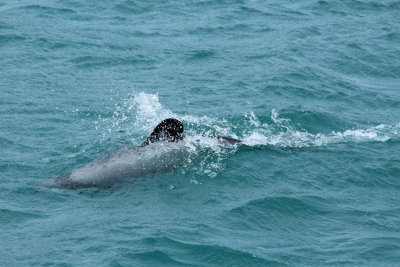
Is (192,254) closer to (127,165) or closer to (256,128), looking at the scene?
(127,165)

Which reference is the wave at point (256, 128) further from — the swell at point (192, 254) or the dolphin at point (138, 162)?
the swell at point (192, 254)

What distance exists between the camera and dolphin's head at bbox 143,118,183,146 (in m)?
15.8

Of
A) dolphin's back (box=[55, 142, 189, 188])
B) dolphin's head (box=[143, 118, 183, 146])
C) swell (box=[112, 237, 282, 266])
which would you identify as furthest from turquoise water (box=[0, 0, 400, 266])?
dolphin's head (box=[143, 118, 183, 146])

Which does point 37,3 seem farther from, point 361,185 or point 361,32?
point 361,185

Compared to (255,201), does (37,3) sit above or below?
above

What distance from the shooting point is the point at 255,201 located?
14641 millimetres

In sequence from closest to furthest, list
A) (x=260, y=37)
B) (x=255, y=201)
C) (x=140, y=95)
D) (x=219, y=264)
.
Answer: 1. (x=219, y=264)
2. (x=255, y=201)
3. (x=140, y=95)
4. (x=260, y=37)

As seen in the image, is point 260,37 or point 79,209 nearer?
point 79,209

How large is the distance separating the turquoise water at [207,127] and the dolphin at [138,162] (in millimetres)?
223

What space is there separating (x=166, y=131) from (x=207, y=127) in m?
3.13

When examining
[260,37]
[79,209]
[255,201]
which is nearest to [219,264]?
[255,201]

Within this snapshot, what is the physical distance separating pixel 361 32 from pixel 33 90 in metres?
16.9

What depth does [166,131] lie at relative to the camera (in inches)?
628

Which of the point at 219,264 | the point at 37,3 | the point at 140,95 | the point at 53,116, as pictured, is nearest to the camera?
the point at 219,264
